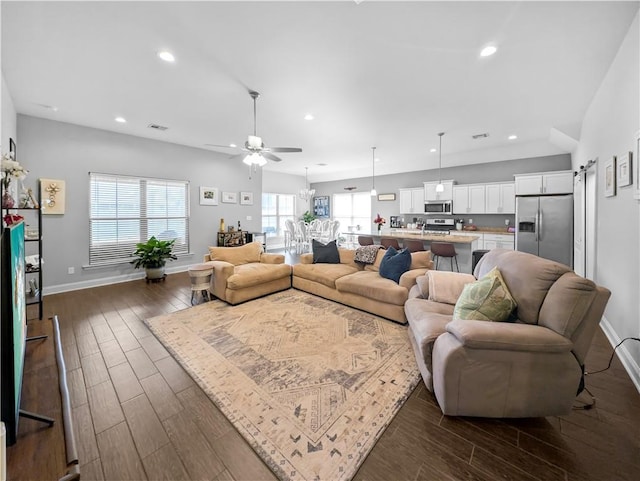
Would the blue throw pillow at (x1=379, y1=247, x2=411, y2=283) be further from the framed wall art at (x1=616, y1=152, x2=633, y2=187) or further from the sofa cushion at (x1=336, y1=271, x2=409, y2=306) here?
the framed wall art at (x1=616, y1=152, x2=633, y2=187)

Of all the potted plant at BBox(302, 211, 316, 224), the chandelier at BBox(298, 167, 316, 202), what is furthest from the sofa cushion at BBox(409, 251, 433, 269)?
the potted plant at BBox(302, 211, 316, 224)

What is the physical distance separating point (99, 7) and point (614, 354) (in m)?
5.32

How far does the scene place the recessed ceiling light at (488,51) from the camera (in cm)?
251

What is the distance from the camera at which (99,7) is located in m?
2.06

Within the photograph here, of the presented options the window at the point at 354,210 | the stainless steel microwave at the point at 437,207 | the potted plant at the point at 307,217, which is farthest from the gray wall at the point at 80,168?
the stainless steel microwave at the point at 437,207

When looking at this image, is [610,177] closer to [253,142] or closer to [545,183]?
[545,183]

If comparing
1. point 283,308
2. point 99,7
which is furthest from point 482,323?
point 99,7

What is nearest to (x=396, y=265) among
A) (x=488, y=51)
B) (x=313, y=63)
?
(x=488, y=51)

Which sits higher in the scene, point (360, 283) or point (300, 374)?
point (360, 283)

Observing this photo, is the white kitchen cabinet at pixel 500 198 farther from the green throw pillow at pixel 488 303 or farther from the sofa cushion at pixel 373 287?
the green throw pillow at pixel 488 303

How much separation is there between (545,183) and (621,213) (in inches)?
157

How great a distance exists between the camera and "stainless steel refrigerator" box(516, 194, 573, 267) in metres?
5.18

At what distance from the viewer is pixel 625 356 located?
2.31 meters

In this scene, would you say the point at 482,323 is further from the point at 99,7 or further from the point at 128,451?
the point at 99,7
